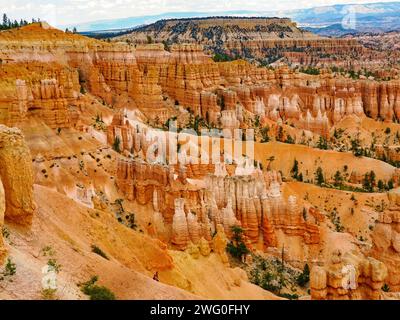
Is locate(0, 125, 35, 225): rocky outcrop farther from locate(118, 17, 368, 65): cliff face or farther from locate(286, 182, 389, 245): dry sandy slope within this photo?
locate(118, 17, 368, 65): cliff face

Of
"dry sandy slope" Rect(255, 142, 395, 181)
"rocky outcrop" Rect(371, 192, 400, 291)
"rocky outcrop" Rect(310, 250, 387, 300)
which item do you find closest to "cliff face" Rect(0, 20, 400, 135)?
"dry sandy slope" Rect(255, 142, 395, 181)

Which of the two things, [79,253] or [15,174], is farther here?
[79,253]

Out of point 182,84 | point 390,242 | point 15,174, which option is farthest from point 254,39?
point 15,174

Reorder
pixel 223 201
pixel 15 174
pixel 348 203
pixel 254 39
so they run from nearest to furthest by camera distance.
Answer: pixel 15 174 → pixel 223 201 → pixel 348 203 → pixel 254 39

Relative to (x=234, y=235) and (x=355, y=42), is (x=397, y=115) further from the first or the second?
(x=355, y=42)

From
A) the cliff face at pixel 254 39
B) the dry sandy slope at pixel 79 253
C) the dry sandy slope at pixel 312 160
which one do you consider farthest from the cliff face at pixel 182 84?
the cliff face at pixel 254 39

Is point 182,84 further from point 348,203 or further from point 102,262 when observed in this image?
point 102,262

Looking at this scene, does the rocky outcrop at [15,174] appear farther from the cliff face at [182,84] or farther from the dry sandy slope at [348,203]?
the dry sandy slope at [348,203]
